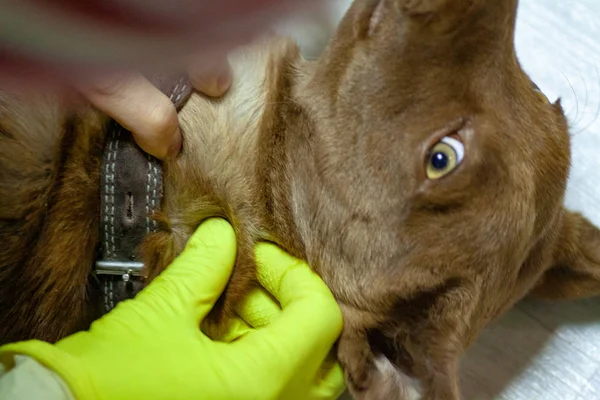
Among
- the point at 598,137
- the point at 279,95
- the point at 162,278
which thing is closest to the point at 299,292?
the point at 162,278

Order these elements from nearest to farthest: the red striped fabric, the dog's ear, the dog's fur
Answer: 1. the red striped fabric
2. the dog's fur
3. the dog's ear

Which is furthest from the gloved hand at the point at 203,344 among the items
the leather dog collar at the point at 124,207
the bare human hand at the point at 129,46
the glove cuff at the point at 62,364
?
the bare human hand at the point at 129,46

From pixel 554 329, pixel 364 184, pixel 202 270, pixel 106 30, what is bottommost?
pixel 202 270

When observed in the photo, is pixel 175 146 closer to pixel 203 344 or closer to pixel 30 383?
pixel 203 344

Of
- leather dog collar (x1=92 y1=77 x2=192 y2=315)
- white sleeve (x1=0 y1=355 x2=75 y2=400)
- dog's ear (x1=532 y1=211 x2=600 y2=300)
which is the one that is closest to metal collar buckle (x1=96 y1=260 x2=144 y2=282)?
leather dog collar (x1=92 y1=77 x2=192 y2=315)

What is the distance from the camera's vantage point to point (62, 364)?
1.24 meters

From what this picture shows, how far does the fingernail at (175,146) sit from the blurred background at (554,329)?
677 millimetres

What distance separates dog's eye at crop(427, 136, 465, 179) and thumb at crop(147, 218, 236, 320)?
57 centimetres

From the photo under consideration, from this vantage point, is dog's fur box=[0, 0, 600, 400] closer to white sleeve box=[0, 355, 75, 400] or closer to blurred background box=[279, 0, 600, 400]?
white sleeve box=[0, 355, 75, 400]

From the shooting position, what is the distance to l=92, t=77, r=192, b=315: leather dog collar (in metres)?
1.58

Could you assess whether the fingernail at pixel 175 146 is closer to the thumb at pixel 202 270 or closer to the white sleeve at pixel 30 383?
the thumb at pixel 202 270

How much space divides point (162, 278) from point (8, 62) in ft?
2.46

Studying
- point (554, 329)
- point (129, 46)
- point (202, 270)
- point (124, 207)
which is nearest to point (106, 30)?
point (129, 46)

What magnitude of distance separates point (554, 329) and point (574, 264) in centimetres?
41
